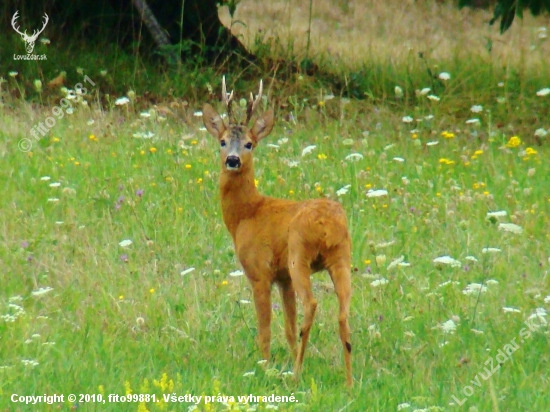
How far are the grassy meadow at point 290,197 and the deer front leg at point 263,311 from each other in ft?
0.52

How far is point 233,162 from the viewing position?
→ 605 centimetres

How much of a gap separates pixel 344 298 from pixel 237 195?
1.10 metres

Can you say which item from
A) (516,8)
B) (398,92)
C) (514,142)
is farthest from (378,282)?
(516,8)

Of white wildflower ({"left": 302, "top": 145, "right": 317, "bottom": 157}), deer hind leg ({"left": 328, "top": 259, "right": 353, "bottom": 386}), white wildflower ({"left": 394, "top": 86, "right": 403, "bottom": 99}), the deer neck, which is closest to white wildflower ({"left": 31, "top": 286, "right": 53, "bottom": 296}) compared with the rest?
the deer neck

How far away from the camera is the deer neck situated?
20.1ft

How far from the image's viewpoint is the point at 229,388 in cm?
529

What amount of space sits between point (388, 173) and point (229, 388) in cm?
388

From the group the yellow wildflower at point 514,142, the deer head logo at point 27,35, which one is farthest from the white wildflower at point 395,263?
the deer head logo at point 27,35

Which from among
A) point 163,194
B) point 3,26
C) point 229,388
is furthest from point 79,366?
point 3,26

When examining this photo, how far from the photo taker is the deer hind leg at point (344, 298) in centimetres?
531

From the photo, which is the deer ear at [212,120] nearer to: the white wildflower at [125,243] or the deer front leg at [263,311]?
the deer front leg at [263,311]

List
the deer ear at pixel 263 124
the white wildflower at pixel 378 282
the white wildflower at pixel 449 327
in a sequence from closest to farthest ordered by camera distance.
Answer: the white wildflower at pixel 449 327 → the white wildflower at pixel 378 282 → the deer ear at pixel 263 124

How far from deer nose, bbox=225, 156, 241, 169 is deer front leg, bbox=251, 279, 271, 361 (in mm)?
681

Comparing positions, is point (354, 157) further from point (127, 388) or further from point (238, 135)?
point (127, 388)
